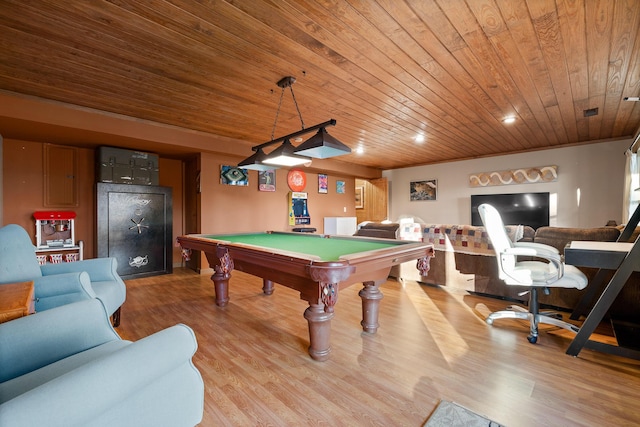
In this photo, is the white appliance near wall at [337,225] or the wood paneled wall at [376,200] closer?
the white appliance near wall at [337,225]

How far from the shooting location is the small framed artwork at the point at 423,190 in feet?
25.0

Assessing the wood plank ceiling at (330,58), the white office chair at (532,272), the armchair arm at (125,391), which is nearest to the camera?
the armchair arm at (125,391)

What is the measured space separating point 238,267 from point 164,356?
191 cm

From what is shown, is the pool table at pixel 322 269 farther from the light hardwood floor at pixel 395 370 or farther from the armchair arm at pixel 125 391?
the armchair arm at pixel 125 391

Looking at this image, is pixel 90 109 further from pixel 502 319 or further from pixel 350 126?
pixel 502 319

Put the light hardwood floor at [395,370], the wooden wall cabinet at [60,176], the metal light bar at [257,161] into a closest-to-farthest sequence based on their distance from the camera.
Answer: the light hardwood floor at [395,370], the metal light bar at [257,161], the wooden wall cabinet at [60,176]

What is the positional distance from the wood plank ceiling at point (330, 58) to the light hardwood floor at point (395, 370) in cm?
242

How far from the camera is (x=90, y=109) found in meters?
3.54

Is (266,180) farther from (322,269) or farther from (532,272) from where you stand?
(532,272)

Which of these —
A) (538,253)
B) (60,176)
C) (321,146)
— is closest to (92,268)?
(321,146)

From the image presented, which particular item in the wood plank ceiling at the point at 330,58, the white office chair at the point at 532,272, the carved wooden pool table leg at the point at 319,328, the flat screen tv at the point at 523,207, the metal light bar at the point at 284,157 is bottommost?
the carved wooden pool table leg at the point at 319,328

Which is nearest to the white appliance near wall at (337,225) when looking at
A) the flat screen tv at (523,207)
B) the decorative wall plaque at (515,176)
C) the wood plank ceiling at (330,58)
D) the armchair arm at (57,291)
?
the flat screen tv at (523,207)

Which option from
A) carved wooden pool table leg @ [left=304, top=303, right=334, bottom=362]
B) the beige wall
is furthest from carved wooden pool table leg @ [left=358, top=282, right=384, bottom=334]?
the beige wall

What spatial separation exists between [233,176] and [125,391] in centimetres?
497
